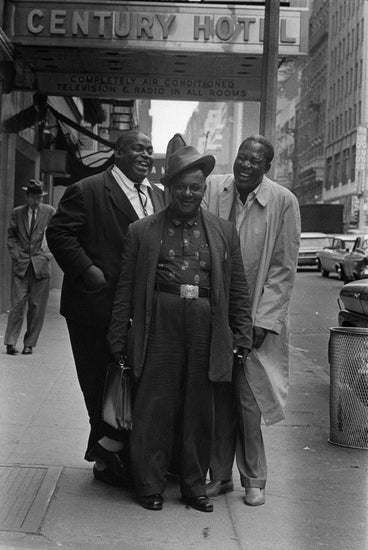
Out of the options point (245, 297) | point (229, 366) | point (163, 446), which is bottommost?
point (163, 446)

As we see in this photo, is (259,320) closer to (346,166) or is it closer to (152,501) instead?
(152,501)

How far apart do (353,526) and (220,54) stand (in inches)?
472

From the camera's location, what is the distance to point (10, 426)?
24.0 feet

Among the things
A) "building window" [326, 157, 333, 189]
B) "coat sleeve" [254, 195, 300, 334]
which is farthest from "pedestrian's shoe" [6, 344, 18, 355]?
"building window" [326, 157, 333, 189]

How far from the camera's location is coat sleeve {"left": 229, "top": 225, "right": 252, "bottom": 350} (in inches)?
220

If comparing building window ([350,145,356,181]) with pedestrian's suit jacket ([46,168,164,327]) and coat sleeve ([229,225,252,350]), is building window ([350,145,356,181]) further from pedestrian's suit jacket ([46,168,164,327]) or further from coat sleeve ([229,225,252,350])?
coat sleeve ([229,225,252,350])

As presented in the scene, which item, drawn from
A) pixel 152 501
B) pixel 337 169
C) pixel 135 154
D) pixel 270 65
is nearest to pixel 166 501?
pixel 152 501

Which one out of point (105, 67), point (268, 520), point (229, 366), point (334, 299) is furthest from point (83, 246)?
point (334, 299)

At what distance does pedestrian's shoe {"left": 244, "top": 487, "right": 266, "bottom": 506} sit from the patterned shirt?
3.90ft

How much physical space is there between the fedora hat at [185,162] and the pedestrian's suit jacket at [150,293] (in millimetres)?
232

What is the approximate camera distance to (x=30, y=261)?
1155 cm

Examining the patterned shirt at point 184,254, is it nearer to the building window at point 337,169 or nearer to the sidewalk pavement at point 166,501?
the sidewalk pavement at point 166,501

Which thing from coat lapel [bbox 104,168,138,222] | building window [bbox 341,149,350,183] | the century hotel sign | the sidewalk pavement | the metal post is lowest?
the sidewalk pavement

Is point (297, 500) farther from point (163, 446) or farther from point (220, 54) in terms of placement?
point (220, 54)
